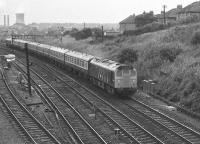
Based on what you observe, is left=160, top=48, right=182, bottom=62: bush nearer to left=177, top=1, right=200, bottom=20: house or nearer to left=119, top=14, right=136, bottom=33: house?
left=177, top=1, right=200, bottom=20: house

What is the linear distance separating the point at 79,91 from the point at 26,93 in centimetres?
468

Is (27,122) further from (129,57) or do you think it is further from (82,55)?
(129,57)

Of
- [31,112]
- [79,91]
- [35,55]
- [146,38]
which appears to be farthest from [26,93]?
[35,55]

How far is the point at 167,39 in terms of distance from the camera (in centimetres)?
4469

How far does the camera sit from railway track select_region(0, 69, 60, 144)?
18487 mm

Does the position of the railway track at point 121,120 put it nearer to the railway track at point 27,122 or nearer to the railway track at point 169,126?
the railway track at point 169,126

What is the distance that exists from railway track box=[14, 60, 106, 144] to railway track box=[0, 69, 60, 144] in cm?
162

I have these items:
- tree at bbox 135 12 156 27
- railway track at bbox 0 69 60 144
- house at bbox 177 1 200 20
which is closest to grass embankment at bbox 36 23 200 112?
railway track at bbox 0 69 60 144

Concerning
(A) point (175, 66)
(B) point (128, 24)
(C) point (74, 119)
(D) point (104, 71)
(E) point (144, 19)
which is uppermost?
(E) point (144, 19)

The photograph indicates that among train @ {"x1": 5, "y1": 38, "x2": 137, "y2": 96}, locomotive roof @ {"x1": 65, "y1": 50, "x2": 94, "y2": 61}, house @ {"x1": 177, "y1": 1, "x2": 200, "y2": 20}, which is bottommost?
train @ {"x1": 5, "y1": 38, "x2": 137, "y2": 96}

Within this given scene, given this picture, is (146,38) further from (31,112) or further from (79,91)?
(31,112)

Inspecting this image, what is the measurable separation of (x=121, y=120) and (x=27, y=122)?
5.81 m

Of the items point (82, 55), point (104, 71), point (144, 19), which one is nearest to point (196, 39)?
point (82, 55)

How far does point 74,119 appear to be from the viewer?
22.3 meters
